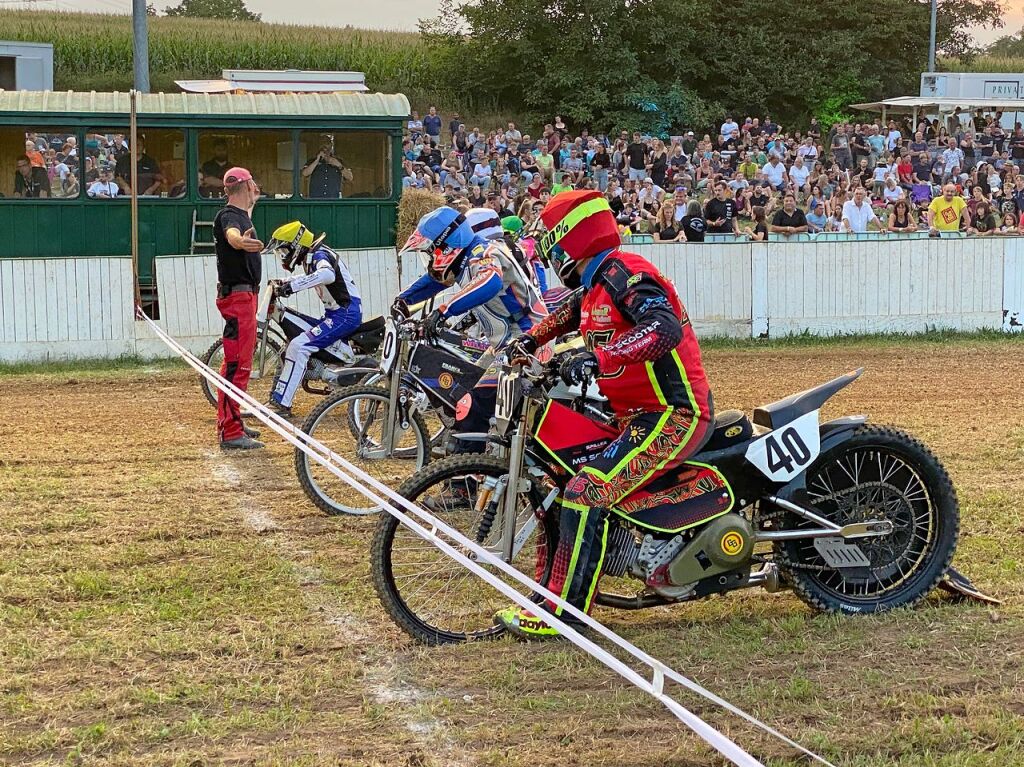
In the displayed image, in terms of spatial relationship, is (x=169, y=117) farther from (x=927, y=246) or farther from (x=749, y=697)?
(x=749, y=697)

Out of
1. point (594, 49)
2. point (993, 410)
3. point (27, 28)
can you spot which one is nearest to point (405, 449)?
point (993, 410)

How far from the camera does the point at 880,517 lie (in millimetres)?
6023

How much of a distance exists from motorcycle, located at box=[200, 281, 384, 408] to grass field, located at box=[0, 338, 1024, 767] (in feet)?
7.61

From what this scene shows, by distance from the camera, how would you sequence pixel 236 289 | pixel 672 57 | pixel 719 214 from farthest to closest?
pixel 672 57, pixel 719 214, pixel 236 289

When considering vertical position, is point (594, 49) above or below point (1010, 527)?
above

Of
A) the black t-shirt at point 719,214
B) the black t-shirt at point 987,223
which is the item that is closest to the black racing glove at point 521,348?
the black t-shirt at point 719,214

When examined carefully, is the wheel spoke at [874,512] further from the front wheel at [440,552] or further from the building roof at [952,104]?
the building roof at [952,104]

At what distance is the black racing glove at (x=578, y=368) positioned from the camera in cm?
542

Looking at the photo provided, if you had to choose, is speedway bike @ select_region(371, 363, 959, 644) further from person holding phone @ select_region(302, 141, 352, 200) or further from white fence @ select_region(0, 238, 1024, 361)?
person holding phone @ select_region(302, 141, 352, 200)

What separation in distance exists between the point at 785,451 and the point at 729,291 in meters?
11.6

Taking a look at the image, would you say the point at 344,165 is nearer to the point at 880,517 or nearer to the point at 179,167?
the point at 179,167

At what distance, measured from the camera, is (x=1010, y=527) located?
25.1 feet

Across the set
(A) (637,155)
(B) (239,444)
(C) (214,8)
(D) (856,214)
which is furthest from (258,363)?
(C) (214,8)

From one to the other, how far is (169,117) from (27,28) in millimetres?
32615
